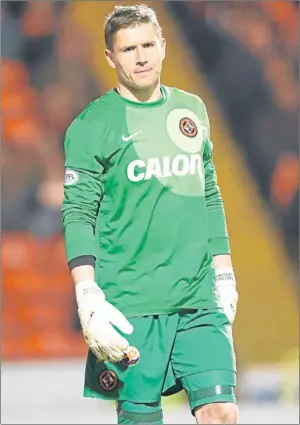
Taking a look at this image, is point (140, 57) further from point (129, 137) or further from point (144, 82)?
point (129, 137)

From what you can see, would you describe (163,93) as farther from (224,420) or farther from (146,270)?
(224,420)

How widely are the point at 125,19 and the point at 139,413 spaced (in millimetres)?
1351

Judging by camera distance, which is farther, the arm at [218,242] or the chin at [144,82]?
the arm at [218,242]

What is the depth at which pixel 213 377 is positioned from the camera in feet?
12.8

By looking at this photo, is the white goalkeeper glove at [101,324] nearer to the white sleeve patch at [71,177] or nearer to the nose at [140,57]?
the white sleeve patch at [71,177]

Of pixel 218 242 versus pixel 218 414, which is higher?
pixel 218 242

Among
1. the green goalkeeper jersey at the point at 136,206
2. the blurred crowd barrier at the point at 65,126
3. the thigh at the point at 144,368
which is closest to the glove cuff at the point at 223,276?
the green goalkeeper jersey at the point at 136,206

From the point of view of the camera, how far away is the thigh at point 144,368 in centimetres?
392

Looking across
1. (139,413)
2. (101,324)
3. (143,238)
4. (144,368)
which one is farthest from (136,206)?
(139,413)

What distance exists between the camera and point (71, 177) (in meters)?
3.95

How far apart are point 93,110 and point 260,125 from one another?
5.10 meters

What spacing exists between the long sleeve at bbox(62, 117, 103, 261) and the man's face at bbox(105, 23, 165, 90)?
0.22 meters

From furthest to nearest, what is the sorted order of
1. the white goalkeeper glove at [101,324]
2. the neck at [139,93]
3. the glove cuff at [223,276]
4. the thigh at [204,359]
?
the glove cuff at [223,276] < the neck at [139,93] < the thigh at [204,359] < the white goalkeeper glove at [101,324]

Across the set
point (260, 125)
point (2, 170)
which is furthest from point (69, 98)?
point (260, 125)
